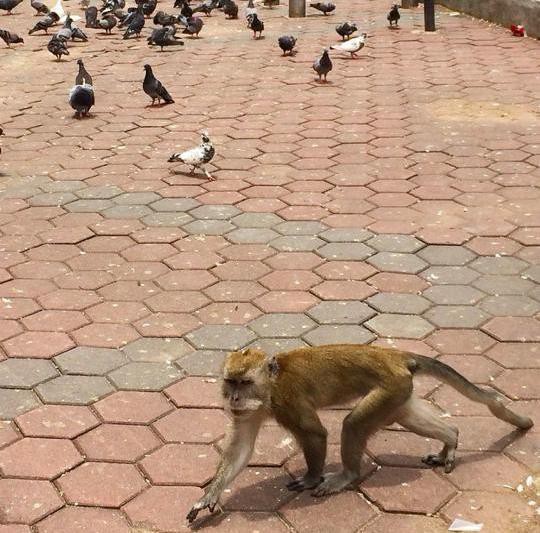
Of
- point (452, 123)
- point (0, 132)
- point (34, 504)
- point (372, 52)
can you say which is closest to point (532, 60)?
point (372, 52)

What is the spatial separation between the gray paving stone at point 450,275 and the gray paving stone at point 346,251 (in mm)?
505

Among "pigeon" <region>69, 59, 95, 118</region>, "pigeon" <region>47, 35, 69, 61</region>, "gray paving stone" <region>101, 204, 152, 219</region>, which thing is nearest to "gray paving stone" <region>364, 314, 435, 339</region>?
"gray paving stone" <region>101, 204, 152, 219</region>

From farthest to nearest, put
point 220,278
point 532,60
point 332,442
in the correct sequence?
point 532,60
point 220,278
point 332,442

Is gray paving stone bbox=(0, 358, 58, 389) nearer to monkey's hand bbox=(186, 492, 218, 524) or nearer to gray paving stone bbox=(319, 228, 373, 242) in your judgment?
monkey's hand bbox=(186, 492, 218, 524)

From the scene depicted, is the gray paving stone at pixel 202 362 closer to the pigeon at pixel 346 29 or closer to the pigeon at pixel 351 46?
the pigeon at pixel 351 46

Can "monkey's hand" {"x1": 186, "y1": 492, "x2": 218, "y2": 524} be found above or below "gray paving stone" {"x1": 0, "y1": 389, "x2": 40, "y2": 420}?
above

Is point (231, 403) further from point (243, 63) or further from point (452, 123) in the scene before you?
point (243, 63)

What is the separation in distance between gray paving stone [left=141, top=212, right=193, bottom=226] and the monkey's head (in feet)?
11.3

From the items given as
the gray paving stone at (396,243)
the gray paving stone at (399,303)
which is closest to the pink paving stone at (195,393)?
the gray paving stone at (399,303)

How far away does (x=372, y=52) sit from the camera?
1320 centimetres

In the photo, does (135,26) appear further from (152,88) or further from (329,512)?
(329,512)

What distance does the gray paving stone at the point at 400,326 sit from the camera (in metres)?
5.07

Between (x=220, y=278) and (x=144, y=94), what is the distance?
589cm

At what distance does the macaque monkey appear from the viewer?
351 cm
